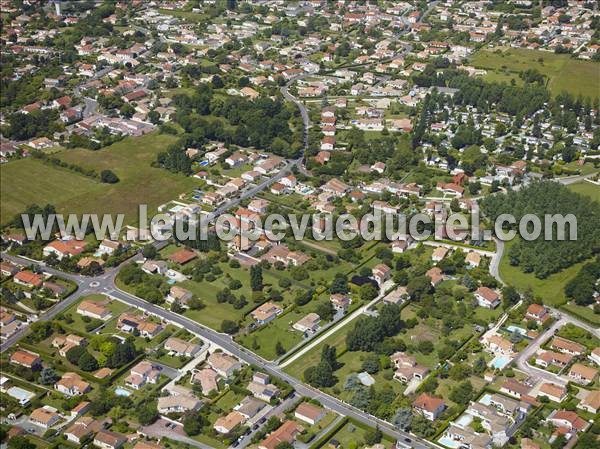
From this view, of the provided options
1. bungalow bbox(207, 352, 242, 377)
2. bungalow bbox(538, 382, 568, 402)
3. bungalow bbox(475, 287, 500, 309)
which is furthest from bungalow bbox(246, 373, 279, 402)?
bungalow bbox(475, 287, 500, 309)

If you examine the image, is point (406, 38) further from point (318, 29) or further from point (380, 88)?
point (380, 88)

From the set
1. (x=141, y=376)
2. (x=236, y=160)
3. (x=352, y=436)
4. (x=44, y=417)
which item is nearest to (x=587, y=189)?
(x=236, y=160)

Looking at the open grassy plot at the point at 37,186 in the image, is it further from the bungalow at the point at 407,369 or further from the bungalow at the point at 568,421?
the bungalow at the point at 568,421

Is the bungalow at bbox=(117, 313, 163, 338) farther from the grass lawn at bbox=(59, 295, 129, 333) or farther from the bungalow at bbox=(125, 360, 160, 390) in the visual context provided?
the bungalow at bbox=(125, 360, 160, 390)

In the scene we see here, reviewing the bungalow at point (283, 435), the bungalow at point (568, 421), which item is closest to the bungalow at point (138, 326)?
the bungalow at point (283, 435)

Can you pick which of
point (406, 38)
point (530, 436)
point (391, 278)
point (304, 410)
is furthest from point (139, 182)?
point (406, 38)

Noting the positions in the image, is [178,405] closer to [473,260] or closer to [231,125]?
[473,260]
